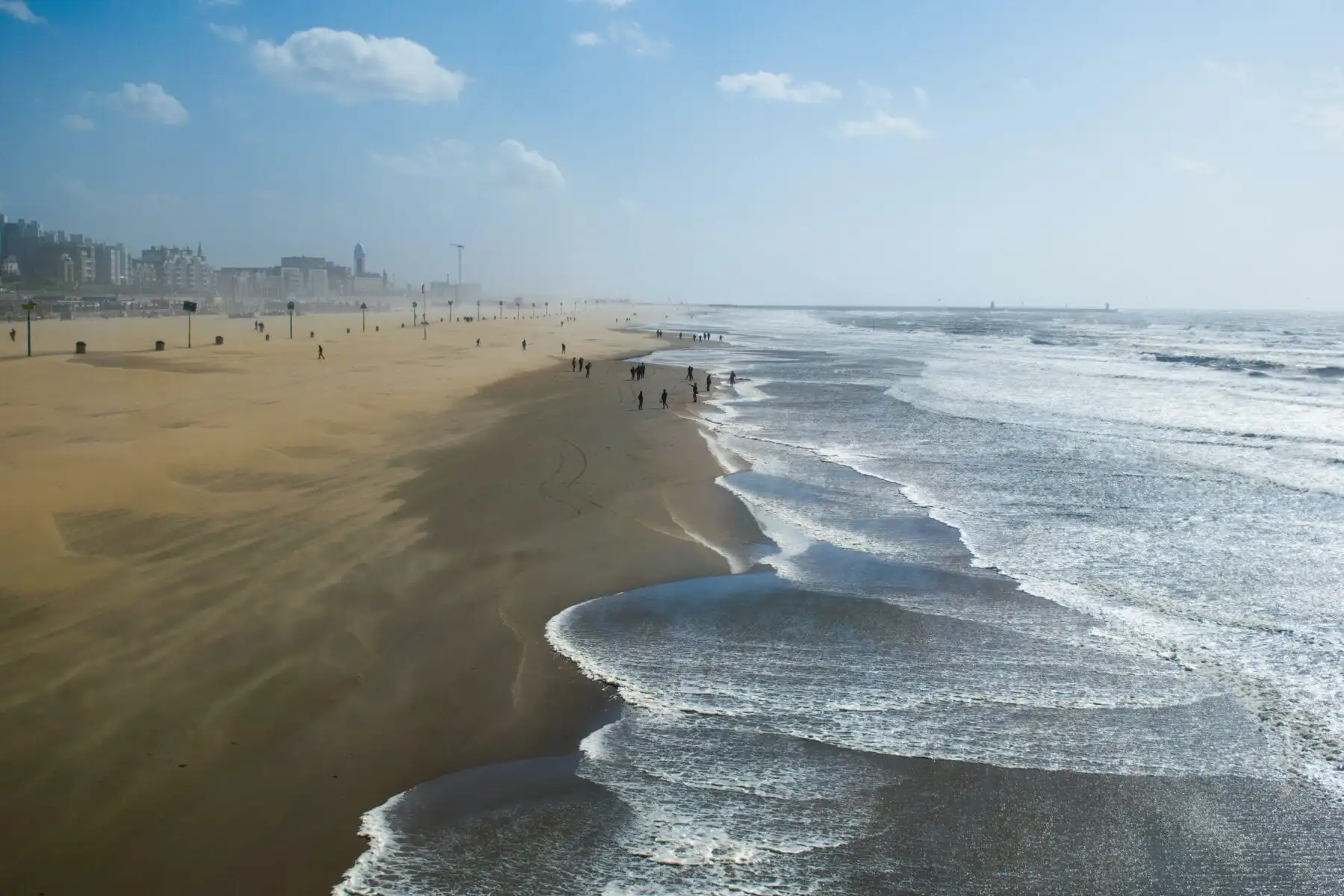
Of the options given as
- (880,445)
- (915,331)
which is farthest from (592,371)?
(915,331)

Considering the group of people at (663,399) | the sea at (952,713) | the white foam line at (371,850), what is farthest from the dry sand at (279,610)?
the group of people at (663,399)

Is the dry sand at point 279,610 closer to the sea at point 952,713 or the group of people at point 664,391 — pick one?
the sea at point 952,713

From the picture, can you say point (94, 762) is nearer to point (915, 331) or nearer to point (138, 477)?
point (138, 477)

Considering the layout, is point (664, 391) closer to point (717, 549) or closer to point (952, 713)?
point (717, 549)

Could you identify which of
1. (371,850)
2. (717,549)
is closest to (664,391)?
(717,549)

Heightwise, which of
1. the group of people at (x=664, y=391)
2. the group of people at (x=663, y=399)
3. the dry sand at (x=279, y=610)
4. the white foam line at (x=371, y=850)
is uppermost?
the group of people at (x=664, y=391)

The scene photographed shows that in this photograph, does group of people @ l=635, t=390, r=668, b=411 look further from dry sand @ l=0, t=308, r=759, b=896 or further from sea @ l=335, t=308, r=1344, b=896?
sea @ l=335, t=308, r=1344, b=896

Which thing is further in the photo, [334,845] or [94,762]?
[94,762]
